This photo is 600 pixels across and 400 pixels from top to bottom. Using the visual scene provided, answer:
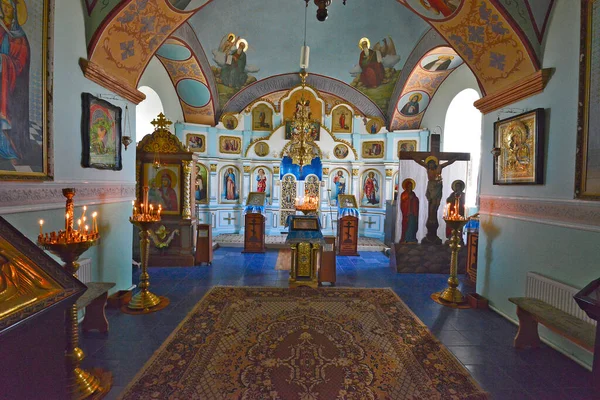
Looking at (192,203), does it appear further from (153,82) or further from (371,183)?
(371,183)

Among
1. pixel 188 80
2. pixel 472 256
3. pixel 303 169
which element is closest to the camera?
pixel 472 256

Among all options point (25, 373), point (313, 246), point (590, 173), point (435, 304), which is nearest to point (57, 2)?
point (25, 373)

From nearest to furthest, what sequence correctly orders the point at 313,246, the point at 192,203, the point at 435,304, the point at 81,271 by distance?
the point at 81,271, the point at 435,304, the point at 313,246, the point at 192,203

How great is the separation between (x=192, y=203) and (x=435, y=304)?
5.82 meters

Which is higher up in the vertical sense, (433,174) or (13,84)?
(13,84)

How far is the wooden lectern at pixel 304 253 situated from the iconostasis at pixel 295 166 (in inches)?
237

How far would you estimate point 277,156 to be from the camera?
1181 centimetres

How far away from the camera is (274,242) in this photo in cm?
993

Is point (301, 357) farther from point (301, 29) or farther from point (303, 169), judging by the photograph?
point (301, 29)

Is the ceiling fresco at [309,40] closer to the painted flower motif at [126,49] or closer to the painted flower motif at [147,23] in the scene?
the painted flower motif at [147,23]

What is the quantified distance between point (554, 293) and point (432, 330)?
4.77 ft

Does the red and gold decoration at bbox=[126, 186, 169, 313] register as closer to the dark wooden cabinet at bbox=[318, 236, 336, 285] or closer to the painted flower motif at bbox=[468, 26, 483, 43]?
the dark wooden cabinet at bbox=[318, 236, 336, 285]

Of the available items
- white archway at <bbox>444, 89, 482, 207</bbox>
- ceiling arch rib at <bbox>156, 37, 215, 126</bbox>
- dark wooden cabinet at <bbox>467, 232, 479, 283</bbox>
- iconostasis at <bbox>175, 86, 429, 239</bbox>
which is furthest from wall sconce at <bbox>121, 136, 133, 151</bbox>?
white archway at <bbox>444, 89, 482, 207</bbox>

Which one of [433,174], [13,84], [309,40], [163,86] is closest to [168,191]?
[163,86]
